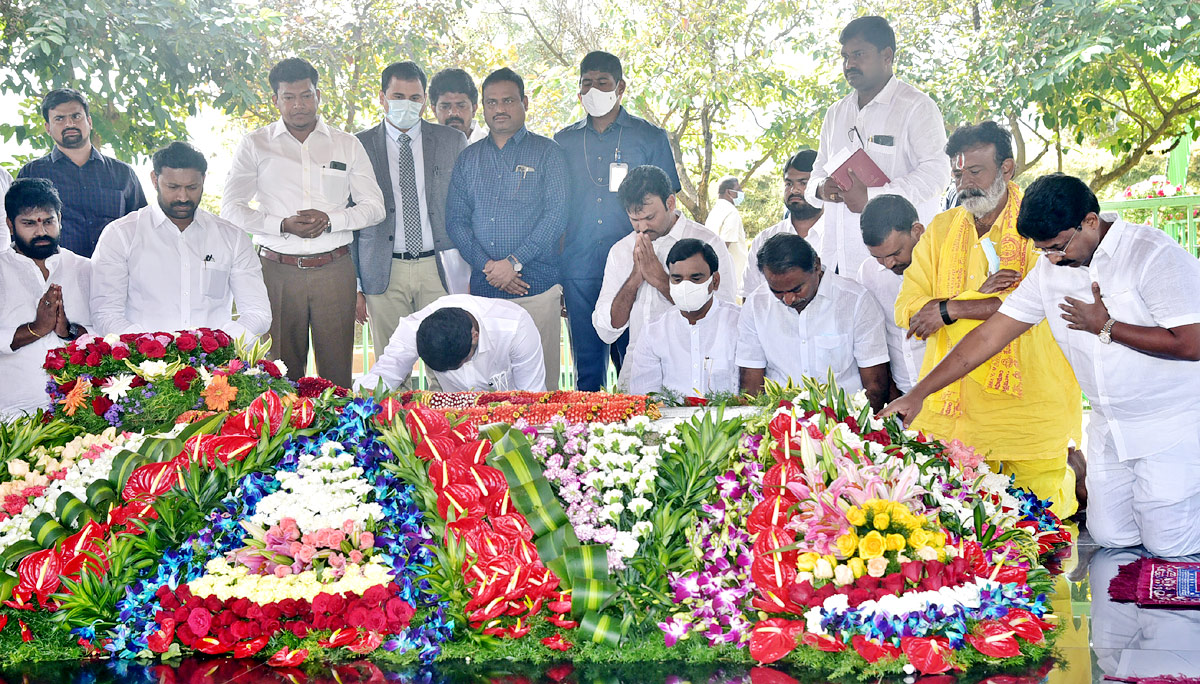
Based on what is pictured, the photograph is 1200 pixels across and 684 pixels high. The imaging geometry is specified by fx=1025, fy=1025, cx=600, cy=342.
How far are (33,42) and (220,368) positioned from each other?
13.5ft

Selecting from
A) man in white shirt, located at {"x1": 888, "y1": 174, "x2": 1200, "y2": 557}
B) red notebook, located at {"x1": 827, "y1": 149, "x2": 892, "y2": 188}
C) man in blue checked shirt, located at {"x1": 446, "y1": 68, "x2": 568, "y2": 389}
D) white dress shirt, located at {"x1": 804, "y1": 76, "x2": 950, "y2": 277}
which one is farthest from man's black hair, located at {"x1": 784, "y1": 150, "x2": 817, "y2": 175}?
man in white shirt, located at {"x1": 888, "y1": 174, "x2": 1200, "y2": 557}

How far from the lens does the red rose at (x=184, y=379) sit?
13.7ft

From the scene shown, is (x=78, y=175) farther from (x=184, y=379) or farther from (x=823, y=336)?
(x=823, y=336)

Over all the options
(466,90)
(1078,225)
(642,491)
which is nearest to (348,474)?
(642,491)

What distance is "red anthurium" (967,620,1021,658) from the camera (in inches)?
101

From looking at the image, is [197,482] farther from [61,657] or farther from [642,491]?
[642,491]

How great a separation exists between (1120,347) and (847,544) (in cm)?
211

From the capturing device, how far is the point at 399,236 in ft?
20.5

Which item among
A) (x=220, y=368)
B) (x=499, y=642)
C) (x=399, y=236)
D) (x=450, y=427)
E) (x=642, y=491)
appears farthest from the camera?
(x=399, y=236)

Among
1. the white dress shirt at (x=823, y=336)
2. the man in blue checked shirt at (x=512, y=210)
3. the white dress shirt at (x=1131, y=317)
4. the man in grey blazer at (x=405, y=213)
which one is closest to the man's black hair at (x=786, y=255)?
the white dress shirt at (x=823, y=336)

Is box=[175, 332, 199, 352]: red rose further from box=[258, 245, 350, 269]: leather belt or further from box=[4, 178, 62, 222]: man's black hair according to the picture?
box=[4, 178, 62, 222]: man's black hair

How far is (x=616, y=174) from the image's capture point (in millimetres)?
6180

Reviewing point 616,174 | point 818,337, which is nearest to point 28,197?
point 616,174

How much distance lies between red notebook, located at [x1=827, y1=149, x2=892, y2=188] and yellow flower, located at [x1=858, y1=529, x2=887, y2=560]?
135 inches
